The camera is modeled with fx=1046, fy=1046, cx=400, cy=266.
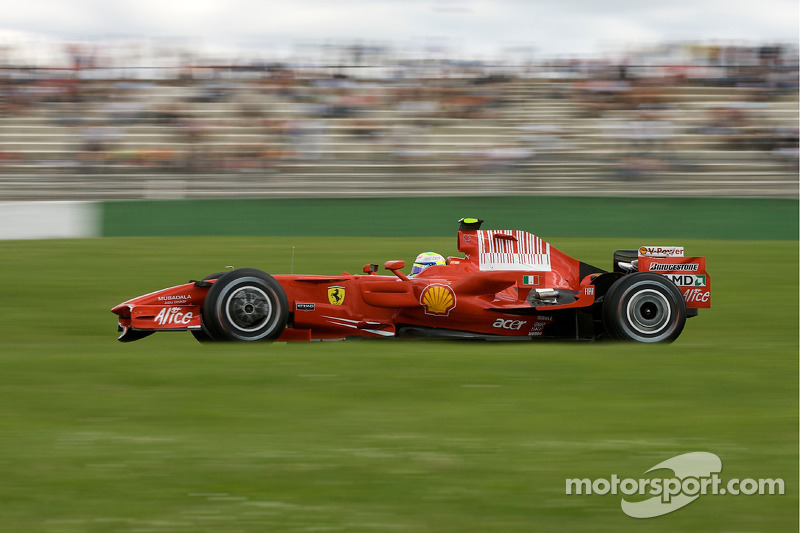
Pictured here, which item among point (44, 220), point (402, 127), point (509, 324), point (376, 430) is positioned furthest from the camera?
point (402, 127)

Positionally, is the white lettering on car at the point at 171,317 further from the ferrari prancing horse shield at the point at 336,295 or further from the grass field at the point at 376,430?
the ferrari prancing horse shield at the point at 336,295

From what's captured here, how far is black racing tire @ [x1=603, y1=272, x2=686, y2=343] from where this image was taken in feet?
25.1

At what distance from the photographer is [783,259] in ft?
47.9

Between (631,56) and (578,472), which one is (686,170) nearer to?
(631,56)

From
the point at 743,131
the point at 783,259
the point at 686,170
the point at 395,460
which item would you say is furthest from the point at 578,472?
the point at 743,131

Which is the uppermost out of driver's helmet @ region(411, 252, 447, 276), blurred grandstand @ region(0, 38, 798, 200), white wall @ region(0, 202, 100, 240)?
blurred grandstand @ region(0, 38, 798, 200)

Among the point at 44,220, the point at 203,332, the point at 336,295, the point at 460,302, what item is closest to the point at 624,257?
the point at 460,302

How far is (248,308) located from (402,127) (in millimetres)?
13678

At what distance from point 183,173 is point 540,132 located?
691 cm

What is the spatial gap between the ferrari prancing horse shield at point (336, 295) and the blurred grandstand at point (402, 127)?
1127 cm

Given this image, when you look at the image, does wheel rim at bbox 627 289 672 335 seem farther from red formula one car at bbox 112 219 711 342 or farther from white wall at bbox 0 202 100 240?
white wall at bbox 0 202 100 240

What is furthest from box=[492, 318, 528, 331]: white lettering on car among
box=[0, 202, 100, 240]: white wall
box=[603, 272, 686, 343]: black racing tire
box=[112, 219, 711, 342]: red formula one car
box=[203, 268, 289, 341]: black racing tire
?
box=[0, 202, 100, 240]: white wall

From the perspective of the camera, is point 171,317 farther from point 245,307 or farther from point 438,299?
point 438,299

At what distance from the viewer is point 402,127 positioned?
67.8 feet
